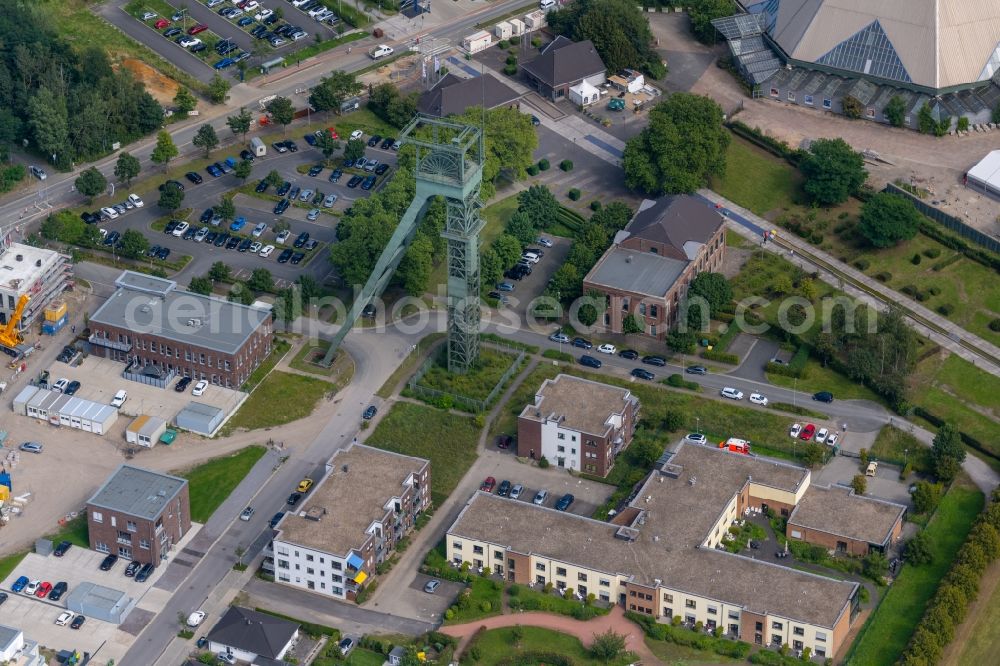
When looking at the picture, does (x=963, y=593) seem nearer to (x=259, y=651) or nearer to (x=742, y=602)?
(x=742, y=602)

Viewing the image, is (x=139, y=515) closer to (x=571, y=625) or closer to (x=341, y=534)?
(x=341, y=534)

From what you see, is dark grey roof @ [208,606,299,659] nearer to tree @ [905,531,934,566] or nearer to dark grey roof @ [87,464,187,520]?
dark grey roof @ [87,464,187,520]

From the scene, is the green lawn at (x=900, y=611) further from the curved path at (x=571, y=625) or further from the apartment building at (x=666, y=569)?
the curved path at (x=571, y=625)

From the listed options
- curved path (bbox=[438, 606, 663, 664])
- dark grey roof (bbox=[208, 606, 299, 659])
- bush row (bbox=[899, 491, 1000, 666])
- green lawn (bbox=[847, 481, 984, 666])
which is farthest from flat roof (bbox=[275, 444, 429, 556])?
Result: bush row (bbox=[899, 491, 1000, 666])

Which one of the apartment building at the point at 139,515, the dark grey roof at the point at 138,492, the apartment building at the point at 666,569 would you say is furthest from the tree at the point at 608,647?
the dark grey roof at the point at 138,492

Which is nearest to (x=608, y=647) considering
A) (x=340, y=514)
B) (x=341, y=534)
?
(x=341, y=534)

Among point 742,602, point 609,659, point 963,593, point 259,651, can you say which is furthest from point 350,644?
point 963,593
